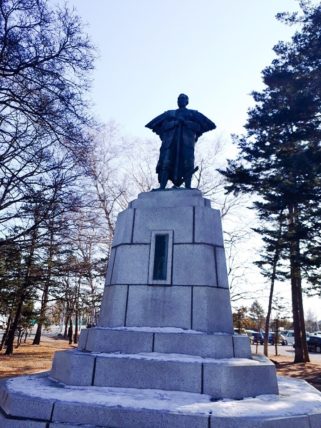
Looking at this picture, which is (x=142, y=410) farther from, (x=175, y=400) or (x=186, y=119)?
(x=186, y=119)

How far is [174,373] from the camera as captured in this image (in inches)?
192

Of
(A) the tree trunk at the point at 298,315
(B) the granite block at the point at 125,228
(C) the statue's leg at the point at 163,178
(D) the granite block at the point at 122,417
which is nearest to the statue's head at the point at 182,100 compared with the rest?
(C) the statue's leg at the point at 163,178

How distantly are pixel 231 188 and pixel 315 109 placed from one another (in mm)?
5433

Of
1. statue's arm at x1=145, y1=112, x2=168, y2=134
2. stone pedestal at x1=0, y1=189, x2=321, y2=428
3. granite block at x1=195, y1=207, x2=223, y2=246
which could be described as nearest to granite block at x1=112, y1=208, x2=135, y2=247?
stone pedestal at x1=0, y1=189, x2=321, y2=428

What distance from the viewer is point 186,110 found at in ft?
25.3

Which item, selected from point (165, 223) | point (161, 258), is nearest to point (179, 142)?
point (165, 223)

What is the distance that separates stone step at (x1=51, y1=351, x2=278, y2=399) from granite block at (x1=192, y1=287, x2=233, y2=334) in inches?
25.2

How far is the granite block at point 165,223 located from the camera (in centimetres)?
A: 650

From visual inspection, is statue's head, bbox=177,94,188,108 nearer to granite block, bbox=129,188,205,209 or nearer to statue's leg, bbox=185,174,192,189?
statue's leg, bbox=185,174,192,189

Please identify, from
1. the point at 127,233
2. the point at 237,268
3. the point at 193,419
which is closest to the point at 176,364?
the point at 193,419

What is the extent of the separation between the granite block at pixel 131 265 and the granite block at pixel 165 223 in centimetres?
18

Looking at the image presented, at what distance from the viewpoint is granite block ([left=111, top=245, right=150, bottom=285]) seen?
6.36 meters

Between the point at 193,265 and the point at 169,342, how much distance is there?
4.41 ft

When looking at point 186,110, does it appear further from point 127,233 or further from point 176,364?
point 176,364
